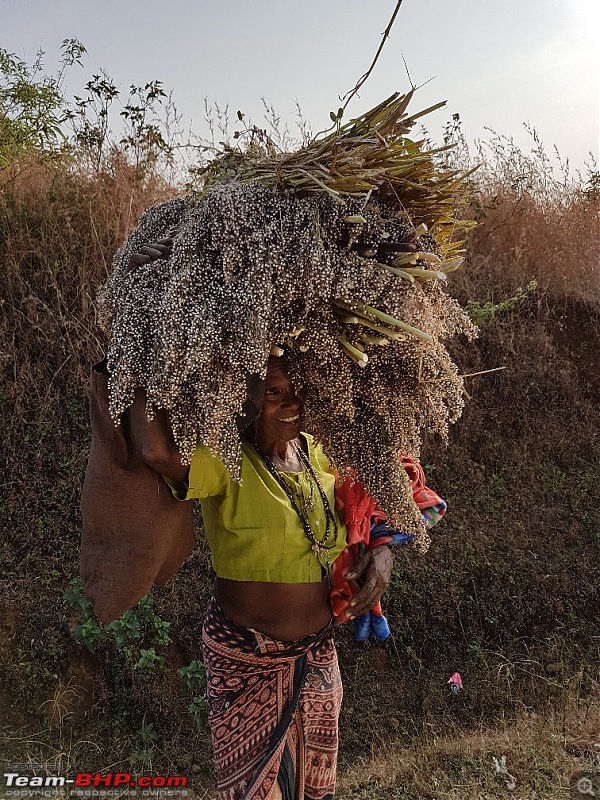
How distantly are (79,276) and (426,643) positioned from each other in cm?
304

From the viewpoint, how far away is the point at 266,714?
1.91m

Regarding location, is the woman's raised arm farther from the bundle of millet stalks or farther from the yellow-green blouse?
the yellow-green blouse

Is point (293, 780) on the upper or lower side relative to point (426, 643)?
upper

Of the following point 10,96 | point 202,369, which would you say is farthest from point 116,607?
point 10,96

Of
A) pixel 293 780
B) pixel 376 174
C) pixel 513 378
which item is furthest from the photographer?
pixel 513 378

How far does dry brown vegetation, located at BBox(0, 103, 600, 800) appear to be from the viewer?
352 centimetres

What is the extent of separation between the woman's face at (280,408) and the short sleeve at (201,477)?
19cm

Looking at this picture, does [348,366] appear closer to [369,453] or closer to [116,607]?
[369,453]

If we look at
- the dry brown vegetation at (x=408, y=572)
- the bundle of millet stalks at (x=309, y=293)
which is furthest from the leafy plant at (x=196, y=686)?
the bundle of millet stalks at (x=309, y=293)

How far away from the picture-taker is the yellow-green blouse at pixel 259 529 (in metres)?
1.76

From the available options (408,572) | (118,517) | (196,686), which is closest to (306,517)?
(118,517)

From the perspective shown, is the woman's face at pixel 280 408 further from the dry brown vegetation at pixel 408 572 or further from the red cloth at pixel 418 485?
the dry brown vegetation at pixel 408 572

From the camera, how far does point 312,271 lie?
55.1 inches

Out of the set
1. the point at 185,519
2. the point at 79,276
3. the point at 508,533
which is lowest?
the point at 508,533
